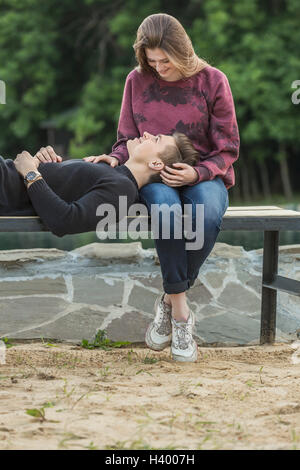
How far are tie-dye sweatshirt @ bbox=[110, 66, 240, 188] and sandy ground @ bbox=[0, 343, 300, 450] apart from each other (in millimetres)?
874

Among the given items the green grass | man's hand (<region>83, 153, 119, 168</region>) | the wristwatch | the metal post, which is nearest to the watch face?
the wristwatch

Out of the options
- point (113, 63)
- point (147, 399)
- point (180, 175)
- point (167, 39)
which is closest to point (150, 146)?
point (180, 175)

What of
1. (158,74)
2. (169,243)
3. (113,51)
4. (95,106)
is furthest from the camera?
(113,51)

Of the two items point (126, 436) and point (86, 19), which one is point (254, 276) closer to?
point (126, 436)

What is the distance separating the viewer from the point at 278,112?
15.0 m

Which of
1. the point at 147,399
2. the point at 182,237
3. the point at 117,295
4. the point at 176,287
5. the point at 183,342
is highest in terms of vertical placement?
the point at 182,237

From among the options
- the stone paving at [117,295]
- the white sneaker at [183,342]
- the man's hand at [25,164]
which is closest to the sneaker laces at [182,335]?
the white sneaker at [183,342]

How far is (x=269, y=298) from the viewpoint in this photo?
364 cm

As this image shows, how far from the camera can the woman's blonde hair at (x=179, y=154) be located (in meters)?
3.14

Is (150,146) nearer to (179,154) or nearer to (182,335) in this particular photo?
(179,154)

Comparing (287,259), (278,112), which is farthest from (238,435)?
(278,112)

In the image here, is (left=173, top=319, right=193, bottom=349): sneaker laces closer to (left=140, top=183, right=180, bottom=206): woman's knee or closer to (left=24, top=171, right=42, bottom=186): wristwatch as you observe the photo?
(left=140, top=183, right=180, bottom=206): woman's knee

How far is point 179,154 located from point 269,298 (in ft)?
3.14

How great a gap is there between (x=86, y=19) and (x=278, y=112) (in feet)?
20.7
